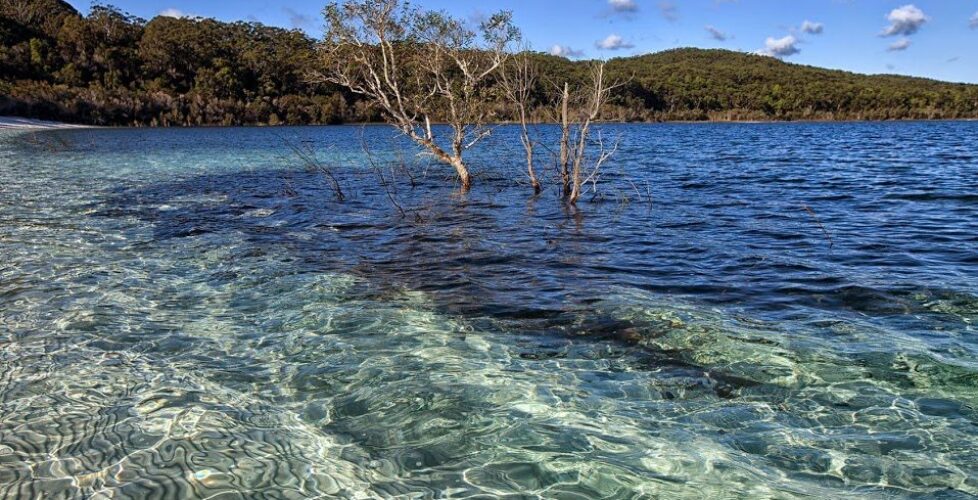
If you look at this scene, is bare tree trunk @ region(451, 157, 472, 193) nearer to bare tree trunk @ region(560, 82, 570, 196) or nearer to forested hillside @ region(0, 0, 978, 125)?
bare tree trunk @ region(560, 82, 570, 196)

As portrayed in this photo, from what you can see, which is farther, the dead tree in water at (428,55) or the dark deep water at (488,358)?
the dead tree in water at (428,55)

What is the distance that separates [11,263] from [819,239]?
51.5 ft

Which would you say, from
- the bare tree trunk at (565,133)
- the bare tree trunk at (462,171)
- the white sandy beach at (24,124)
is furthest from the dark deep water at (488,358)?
the white sandy beach at (24,124)

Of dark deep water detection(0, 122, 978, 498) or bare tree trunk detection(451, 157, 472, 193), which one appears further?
bare tree trunk detection(451, 157, 472, 193)

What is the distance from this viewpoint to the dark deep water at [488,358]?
184 inches

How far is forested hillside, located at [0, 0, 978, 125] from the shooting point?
312 ft

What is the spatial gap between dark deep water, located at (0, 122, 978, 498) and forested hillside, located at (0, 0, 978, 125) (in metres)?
68.8

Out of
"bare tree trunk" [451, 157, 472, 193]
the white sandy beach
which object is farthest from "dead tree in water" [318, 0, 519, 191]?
the white sandy beach

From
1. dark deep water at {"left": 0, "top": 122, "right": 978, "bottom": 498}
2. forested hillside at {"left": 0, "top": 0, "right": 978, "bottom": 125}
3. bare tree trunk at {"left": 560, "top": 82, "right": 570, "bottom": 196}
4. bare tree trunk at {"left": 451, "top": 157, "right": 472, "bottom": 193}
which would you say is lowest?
dark deep water at {"left": 0, "top": 122, "right": 978, "bottom": 498}

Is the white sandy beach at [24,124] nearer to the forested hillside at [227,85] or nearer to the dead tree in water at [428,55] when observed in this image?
the forested hillside at [227,85]

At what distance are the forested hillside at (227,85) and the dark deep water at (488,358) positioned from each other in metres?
68.8

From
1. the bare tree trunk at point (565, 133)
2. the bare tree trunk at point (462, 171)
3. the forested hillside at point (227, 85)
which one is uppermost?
the forested hillside at point (227, 85)

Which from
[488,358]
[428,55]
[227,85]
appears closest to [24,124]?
[227,85]

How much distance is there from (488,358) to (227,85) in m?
122
